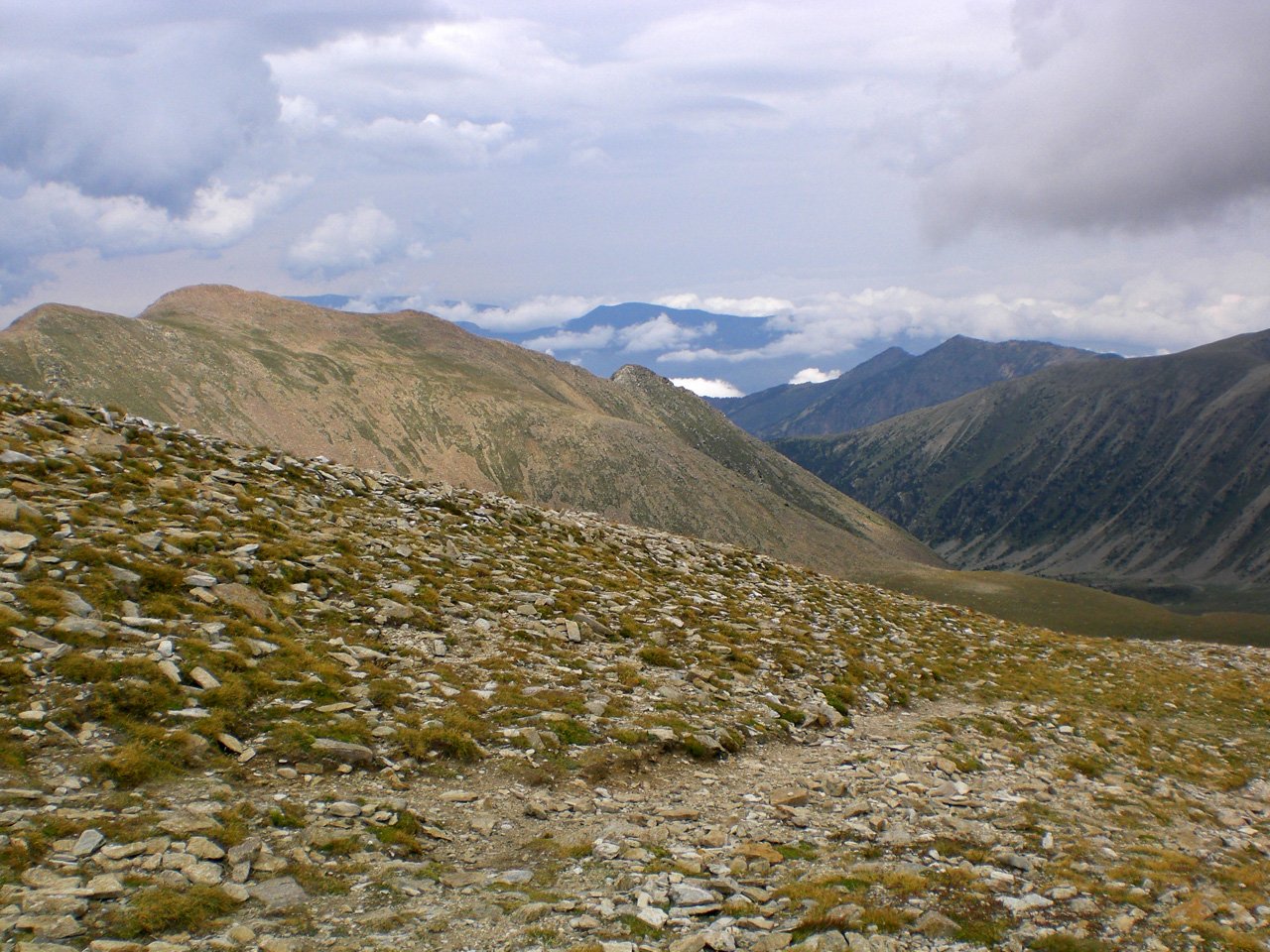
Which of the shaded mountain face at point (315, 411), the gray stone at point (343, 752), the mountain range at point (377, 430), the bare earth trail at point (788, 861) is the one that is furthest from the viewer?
the shaded mountain face at point (315, 411)

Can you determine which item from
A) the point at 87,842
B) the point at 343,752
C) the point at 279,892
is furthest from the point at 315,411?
the point at 279,892

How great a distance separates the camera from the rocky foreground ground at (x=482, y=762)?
9.78m

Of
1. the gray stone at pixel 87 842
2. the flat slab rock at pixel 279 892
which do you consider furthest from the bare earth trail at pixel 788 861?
the gray stone at pixel 87 842

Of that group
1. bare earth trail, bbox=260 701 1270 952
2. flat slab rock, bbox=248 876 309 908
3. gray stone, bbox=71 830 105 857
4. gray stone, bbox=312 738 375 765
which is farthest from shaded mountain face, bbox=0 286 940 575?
flat slab rock, bbox=248 876 309 908

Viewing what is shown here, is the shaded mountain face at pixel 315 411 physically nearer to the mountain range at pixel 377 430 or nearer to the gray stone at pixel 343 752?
the mountain range at pixel 377 430

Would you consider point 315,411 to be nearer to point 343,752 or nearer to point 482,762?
point 482,762

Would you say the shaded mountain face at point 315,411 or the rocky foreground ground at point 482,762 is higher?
the shaded mountain face at point 315,411

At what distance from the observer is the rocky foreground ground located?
32.1ft

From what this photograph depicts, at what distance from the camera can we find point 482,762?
14.5 metres

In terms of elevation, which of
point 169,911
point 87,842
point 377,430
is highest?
point 377,430

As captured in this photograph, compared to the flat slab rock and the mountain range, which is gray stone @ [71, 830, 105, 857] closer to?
the flat slab rock

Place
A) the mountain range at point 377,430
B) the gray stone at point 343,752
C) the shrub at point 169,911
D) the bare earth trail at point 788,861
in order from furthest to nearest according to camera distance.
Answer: the mountain range at point 377,430 < the gray stone at point 343,752 < the bare earth trail at point 788,861 < the shrub at point 169,911

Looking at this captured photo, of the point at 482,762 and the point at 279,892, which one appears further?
the point at 482,762

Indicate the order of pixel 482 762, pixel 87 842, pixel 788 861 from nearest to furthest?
pixel 87 842 → pixel 788 861 → pixel 482 762
